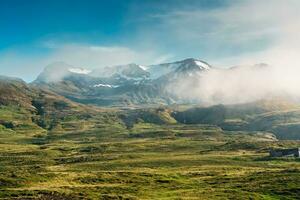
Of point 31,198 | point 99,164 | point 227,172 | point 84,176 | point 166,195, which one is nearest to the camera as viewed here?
point 31,198

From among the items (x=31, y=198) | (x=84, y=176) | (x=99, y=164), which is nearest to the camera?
(x=31, y=198)

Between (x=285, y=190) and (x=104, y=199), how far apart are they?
41181mm

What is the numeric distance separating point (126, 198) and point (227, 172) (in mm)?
56726

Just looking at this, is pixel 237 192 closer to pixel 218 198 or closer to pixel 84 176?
pixel 218 198

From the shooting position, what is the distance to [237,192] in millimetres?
109938

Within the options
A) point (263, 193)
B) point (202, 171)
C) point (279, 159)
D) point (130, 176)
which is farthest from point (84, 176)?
point (279, 159)

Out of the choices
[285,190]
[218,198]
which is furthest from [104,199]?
[285,190]

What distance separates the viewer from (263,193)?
109875mm

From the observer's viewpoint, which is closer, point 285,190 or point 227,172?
point 285,190

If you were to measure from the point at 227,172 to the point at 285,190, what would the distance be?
131 feet

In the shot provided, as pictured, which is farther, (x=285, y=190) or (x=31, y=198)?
(x=285, y=190)

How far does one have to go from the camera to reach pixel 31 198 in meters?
101

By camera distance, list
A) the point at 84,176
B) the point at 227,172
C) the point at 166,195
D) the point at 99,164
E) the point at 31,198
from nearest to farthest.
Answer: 1. the point at 31,198
2. the point at 166,195
3. the point at 84,176
4. the point at 227,172
5. the point at 99,164

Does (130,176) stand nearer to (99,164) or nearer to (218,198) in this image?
(218,198)
